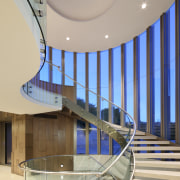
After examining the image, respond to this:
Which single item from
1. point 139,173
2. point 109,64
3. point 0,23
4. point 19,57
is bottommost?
point 139,173

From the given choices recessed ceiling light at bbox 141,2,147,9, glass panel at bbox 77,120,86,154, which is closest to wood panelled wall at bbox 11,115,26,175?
glass panel at bbox 77,120,86,154

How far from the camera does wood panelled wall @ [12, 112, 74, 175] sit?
7918mm

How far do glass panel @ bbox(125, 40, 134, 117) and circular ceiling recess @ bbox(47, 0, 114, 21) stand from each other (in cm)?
279

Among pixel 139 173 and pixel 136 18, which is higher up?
pixel 136 18

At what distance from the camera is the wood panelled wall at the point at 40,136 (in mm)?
7918

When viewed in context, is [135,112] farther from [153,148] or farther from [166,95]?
[153,148]

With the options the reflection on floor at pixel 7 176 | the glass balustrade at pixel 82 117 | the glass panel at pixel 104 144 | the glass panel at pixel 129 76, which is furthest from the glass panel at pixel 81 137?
the reflection on floor at pixel 7 176

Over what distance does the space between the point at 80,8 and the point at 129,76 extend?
415 centimetres

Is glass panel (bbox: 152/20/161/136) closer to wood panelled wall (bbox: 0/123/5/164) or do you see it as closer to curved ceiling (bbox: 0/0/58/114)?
curved ceiling (bbox: 0/0/58/114)

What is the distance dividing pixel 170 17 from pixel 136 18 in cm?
127

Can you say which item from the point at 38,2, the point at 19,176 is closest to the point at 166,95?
the point at 38,2

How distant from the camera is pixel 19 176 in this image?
294 inches

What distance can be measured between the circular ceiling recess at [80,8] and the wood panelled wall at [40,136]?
5179 mm

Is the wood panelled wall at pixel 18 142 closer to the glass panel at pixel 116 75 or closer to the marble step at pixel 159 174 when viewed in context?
the glass panel at pixel 116 75
